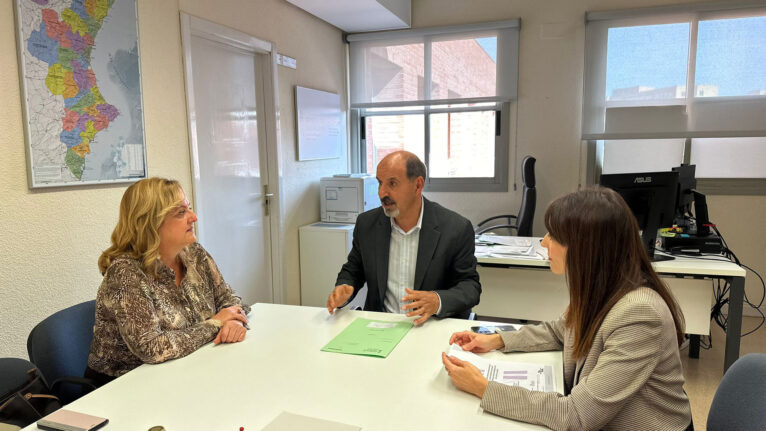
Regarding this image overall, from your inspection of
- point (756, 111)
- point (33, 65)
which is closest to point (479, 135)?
point (756, 111)

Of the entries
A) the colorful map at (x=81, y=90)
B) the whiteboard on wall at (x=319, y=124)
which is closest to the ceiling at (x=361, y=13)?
the whiteboard on wall at (x=319, y=124)

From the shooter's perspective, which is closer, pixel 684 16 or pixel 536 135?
pixel 684 16

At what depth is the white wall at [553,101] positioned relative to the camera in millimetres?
4180

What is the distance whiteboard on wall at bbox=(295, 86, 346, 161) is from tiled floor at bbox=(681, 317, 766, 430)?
3.17 metres

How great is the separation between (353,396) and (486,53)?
409 cm

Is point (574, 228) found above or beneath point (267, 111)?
beneath

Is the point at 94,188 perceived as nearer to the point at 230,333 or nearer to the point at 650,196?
the point at 230,333

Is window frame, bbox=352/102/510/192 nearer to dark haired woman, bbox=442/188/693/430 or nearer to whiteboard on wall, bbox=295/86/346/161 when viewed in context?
whiteboard on wall, bbox=295/86/346/161

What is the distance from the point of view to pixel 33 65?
202 cm

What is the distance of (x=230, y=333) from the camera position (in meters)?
1.62

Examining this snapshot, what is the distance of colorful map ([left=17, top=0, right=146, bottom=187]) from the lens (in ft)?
6.67

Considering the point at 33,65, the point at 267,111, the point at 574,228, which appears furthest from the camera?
the point at 267,111

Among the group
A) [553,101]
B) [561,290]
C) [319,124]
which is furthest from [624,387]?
[553,101]

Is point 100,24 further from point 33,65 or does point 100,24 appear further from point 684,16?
point 684,16
